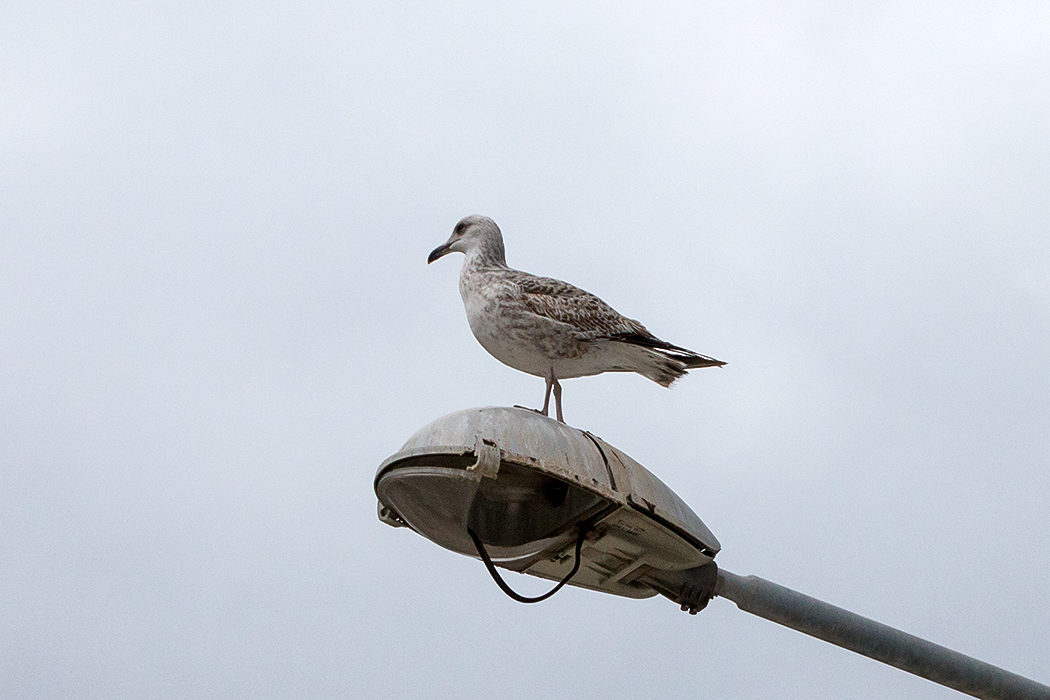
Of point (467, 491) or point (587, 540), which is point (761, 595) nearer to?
point (587, 540)

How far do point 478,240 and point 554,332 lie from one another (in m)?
1.08

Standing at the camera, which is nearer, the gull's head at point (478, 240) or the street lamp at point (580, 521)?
the street lamp at point (580, 521)

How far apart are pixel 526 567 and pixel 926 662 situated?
132cm

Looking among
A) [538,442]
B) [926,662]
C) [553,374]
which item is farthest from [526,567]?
[553,374]

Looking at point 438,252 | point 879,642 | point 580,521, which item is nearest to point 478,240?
point 438,252

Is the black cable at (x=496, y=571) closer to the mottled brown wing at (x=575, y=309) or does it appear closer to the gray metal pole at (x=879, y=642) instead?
the gray metal pole at (x=879, y=642)

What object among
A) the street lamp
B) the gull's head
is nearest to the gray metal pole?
the street lamp

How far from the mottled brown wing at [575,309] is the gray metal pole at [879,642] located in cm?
216

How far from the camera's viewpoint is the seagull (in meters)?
5.52

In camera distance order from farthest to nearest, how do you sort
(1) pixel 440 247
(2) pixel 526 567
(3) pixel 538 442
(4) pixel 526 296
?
(1) pixel 440 247 → (4) pixel 526 296 → (2) pixel 526 567 → (3) pixel 538 442

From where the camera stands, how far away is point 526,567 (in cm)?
399

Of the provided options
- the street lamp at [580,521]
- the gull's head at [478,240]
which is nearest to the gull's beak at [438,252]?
the gull's head at [478,240]

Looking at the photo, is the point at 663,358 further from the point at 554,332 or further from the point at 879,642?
the point at 879,642

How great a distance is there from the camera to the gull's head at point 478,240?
6.31 m
